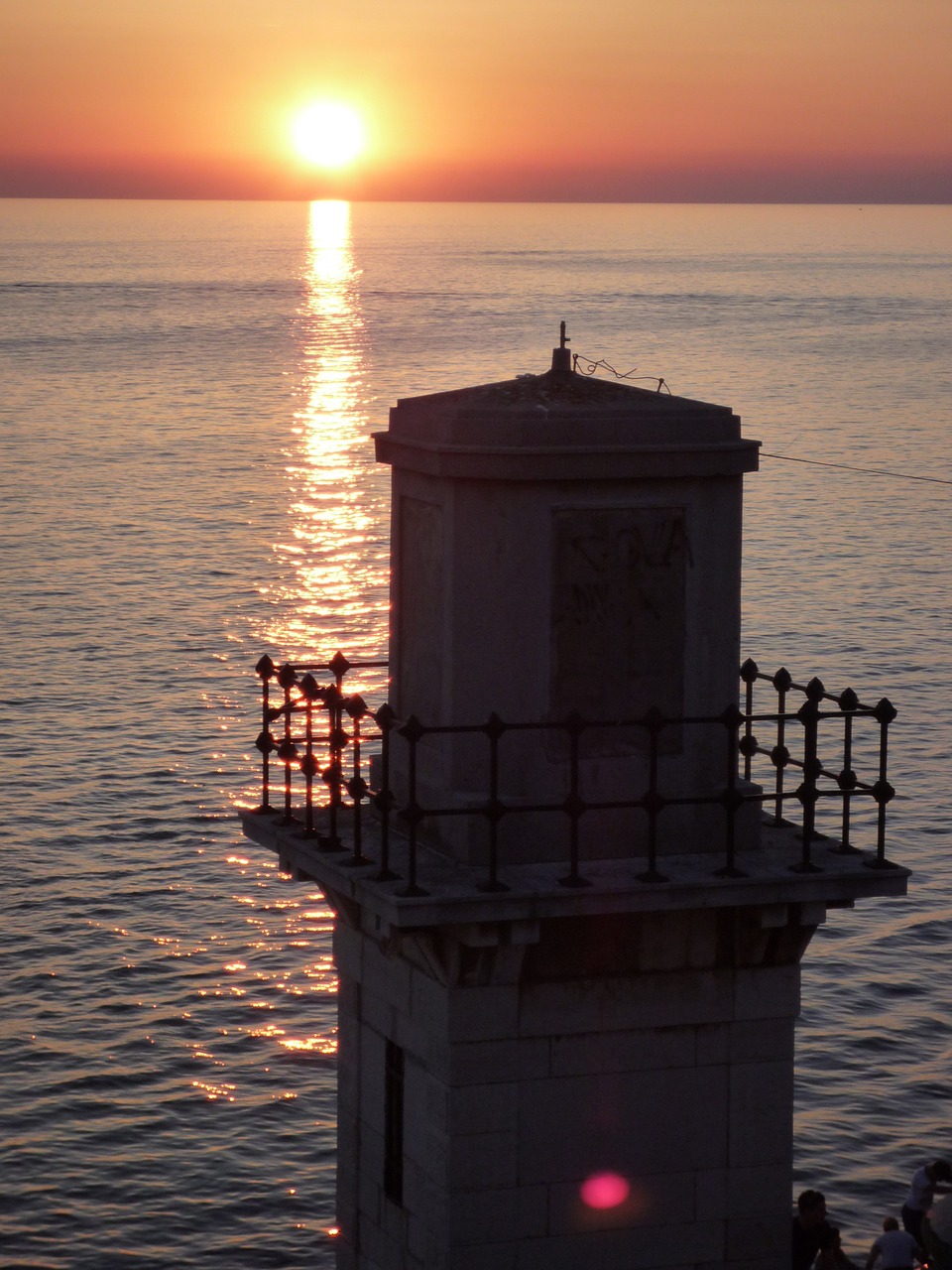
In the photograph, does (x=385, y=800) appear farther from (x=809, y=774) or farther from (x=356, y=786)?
(x=809, y=774)

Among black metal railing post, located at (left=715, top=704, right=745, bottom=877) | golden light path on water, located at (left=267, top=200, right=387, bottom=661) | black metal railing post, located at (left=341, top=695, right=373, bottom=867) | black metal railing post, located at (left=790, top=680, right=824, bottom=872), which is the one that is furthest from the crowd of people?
golden light path on water, located at (left=267, top=200, right=387, bottom=661)

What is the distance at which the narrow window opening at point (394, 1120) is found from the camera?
12.3 metres

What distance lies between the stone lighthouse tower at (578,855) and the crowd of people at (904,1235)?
448 cm

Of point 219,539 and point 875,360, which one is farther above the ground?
point 875,360

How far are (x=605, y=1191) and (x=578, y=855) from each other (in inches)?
81.5

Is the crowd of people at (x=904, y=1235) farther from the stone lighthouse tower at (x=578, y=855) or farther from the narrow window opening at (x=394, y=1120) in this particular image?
the narrow window opening at (x=394, y=1120)

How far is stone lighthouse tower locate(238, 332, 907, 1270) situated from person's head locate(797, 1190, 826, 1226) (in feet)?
16.1

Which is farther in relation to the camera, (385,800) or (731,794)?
(731,794)

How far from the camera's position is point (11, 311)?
182m

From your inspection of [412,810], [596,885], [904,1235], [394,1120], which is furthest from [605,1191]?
[904,1235]

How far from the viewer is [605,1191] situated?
11891 mm

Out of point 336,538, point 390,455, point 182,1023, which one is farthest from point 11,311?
point 390,455

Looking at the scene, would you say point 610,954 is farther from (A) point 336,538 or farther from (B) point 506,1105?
(A) point 336,538

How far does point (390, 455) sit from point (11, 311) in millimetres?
177640
